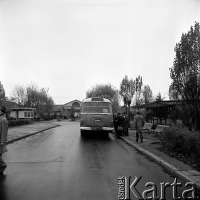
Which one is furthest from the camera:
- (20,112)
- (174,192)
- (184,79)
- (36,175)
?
(20,112)

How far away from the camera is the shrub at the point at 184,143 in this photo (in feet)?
24.6

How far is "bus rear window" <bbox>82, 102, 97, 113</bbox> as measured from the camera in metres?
16.2

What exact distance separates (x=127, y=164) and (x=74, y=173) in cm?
210

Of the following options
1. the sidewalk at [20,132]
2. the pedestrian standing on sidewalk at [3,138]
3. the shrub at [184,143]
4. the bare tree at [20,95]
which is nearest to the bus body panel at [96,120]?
the sidewalk at [20,132]

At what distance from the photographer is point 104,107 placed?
16.4 m

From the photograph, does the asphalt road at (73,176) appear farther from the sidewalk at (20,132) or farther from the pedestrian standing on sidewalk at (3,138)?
the sidewalk at (20,132)

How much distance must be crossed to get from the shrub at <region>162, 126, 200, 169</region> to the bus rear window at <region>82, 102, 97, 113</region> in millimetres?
6811

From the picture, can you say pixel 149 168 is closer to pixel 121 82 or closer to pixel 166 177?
pixel 166 177

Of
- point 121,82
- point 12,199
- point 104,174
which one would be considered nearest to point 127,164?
point 104,174

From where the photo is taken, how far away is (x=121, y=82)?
4800 centimetres

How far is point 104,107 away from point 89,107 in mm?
1078

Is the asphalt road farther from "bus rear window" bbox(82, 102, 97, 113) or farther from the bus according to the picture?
"bus rear window" bbox(82, 102, 97, 113)

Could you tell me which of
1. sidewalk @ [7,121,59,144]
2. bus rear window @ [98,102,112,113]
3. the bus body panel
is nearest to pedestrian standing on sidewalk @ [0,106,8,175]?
sidewalk @ [7,121,59,144]

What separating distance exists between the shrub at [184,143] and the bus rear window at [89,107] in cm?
681
